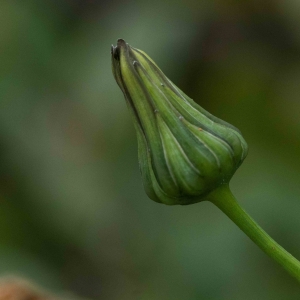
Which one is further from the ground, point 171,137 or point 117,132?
point 171,137

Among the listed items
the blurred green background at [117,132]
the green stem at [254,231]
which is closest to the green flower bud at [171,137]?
the green stem at [254,231]

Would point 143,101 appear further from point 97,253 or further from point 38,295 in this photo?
point 97,253

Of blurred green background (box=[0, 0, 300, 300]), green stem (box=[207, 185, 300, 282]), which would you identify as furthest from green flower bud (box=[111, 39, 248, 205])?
blurred green background (box=[0, 0, 300, 300])

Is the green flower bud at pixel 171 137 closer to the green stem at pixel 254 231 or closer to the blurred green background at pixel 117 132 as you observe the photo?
the green stem at pixel 254 231

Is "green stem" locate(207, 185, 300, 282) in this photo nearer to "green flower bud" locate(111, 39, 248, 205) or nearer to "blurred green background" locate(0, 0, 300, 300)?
"green flower bud" locate(111, 39, 248, 205)

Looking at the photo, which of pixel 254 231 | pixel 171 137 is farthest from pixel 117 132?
pixel 254 231

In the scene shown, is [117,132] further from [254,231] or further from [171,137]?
[254,231]

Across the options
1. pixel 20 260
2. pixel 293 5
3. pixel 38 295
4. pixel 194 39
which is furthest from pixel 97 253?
pixel 293 5
